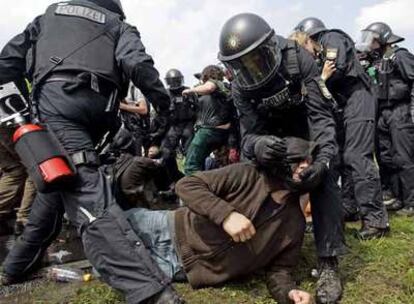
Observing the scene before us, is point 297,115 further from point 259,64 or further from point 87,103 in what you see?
point 87,103

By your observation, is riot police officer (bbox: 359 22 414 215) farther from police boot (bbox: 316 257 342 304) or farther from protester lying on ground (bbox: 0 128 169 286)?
protester lying on ground (bbox: 0 128 169 286)

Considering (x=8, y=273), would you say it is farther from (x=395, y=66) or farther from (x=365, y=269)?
(x=395, y=66)

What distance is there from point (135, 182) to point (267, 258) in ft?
5.51

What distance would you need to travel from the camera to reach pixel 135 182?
13.7ft

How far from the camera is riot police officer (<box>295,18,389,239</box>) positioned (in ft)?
12.8

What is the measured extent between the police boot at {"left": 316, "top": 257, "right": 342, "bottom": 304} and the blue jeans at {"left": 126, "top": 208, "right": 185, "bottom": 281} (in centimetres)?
87

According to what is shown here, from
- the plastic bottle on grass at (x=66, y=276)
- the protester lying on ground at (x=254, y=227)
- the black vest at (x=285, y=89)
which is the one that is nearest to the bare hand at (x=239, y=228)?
the protester lying on ground at (x=254, y=227)

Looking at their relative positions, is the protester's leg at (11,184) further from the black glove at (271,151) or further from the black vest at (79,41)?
the black glove at (271,151)

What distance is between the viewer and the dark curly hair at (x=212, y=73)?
19.5ft

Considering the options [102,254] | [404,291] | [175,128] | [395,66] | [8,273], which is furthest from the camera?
[175,128]

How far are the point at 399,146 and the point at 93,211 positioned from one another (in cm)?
363

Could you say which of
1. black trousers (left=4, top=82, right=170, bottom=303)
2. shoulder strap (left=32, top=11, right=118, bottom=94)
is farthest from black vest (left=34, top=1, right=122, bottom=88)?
black trousers (left=4, top=82, right=170, bottom=303)

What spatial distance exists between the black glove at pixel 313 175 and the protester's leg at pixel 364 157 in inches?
51.7

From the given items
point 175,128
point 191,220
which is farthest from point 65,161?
point 175,128
